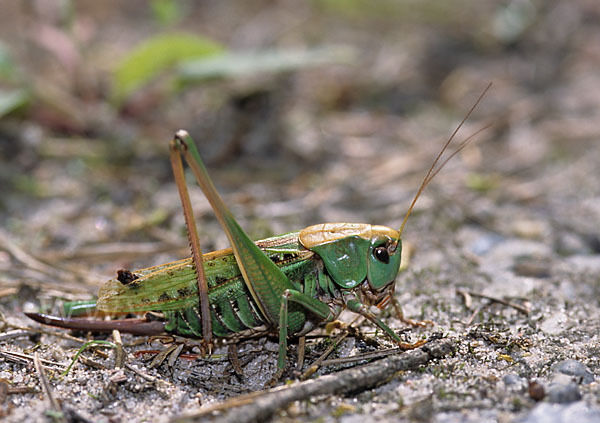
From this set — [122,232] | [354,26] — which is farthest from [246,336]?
[354,26]

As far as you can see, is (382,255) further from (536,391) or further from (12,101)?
(12,101)

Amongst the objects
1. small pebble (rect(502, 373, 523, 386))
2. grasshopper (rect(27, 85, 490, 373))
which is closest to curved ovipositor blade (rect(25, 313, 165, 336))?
grasshopper (rect(27, 85, 490, 373))

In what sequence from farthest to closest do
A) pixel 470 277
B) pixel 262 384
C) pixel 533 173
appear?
pixel 533 173
pixel 470 277
pixel 262 384

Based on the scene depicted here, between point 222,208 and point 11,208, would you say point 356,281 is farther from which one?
point 11,208

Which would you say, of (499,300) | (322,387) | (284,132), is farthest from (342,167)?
(322,387)

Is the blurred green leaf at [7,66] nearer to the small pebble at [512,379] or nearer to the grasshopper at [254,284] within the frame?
the grasshopper at [254,284]
